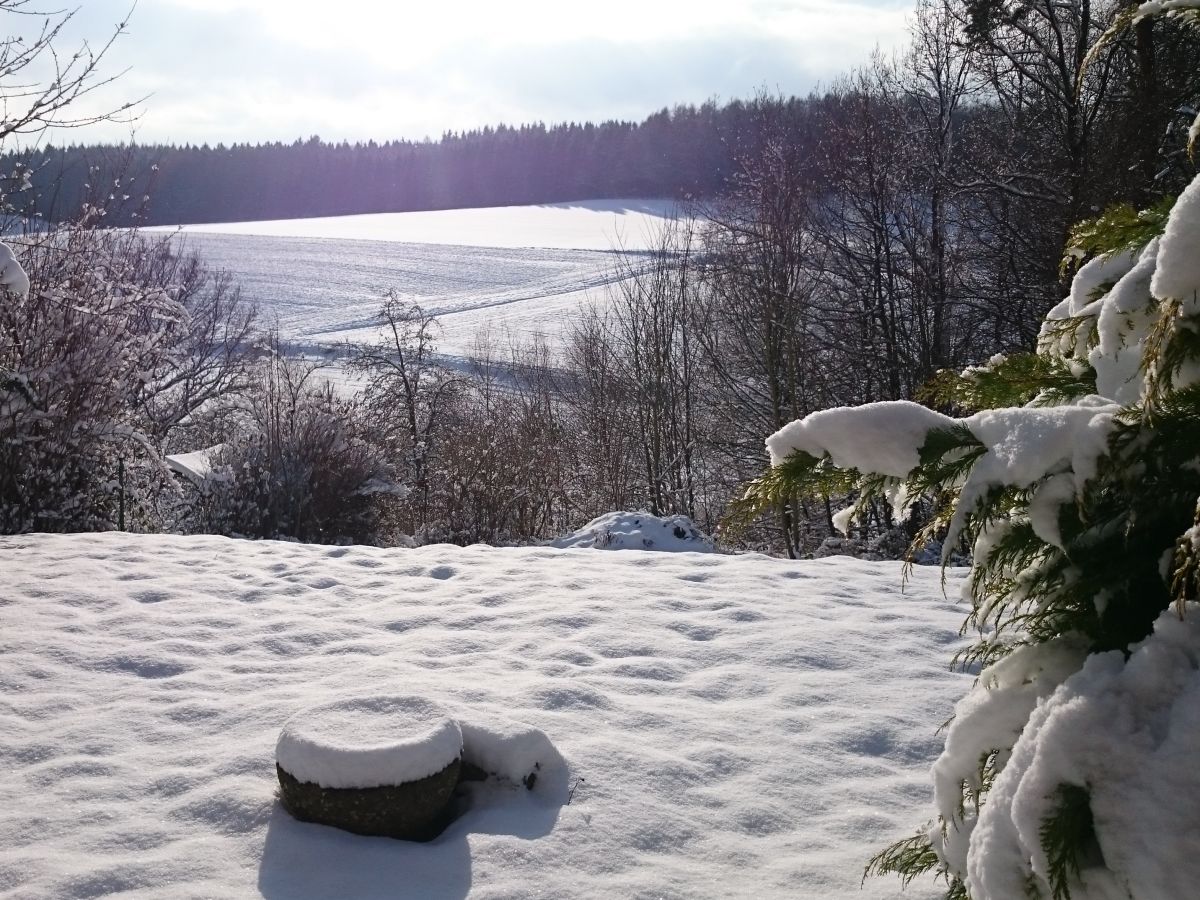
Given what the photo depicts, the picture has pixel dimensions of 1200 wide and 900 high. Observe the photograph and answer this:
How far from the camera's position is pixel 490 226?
6172cm

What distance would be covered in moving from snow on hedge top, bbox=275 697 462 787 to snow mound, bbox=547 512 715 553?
192 inches

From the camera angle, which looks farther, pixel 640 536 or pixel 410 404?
pixel 410 404

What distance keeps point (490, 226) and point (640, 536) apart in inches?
2194

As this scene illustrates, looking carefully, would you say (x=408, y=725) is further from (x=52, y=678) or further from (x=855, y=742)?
(x=52, y=678)

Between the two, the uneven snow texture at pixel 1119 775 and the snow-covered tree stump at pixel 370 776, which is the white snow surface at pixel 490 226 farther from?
the uneven snow texture at pixel 1119 775

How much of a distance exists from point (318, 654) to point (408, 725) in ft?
5.49

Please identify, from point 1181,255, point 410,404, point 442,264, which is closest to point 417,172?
point 442,264

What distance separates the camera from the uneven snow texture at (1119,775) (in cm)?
132

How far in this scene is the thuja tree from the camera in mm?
1352

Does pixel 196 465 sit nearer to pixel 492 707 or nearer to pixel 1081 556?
pixel 492 707

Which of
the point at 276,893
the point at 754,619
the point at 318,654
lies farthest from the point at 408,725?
the point at 754,619

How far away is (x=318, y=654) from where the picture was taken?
498cm

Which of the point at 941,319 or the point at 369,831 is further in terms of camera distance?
the point at 941,319

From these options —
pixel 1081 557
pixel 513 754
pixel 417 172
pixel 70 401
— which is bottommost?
pixel 513 754
